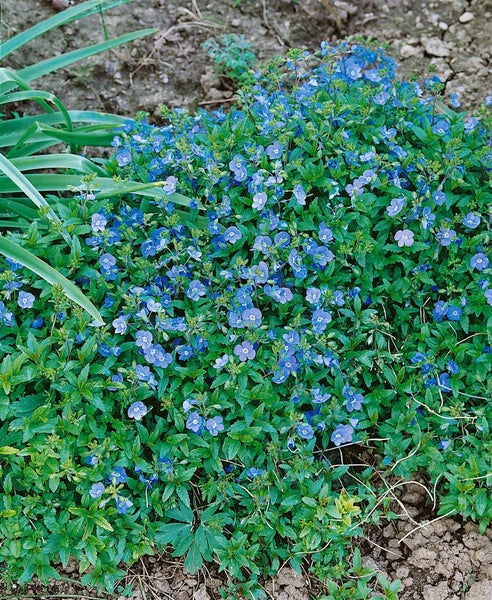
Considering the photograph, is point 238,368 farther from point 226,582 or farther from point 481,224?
point 481,224

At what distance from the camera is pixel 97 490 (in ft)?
7.57

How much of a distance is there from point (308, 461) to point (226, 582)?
19.6 inches

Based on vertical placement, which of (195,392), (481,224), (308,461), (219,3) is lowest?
(308,461)

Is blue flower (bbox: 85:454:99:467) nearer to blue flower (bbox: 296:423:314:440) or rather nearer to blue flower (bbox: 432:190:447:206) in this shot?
blue flower (bbox: 296:423:314:440)

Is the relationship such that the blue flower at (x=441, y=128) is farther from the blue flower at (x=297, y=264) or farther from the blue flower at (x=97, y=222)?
the blue flower at (x=97, y=222)

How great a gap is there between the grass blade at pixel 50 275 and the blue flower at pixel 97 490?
1.67 ft

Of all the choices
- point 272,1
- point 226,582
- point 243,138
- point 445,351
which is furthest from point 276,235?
point 272,1

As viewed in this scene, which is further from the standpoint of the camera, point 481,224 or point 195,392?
point 481,224

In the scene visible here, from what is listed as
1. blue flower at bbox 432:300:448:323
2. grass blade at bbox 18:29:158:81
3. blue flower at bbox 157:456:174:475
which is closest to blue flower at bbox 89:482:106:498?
blue flower at bbox 157:456:174:475

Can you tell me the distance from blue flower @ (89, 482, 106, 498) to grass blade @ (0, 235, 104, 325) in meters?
0.51

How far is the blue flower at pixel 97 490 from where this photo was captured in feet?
7.56

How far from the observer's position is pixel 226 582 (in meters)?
2.49

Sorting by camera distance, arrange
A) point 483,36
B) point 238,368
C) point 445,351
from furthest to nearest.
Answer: point 483,36 → point 445,351 → point 238,368

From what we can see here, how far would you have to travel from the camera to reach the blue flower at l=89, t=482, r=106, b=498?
230cm
